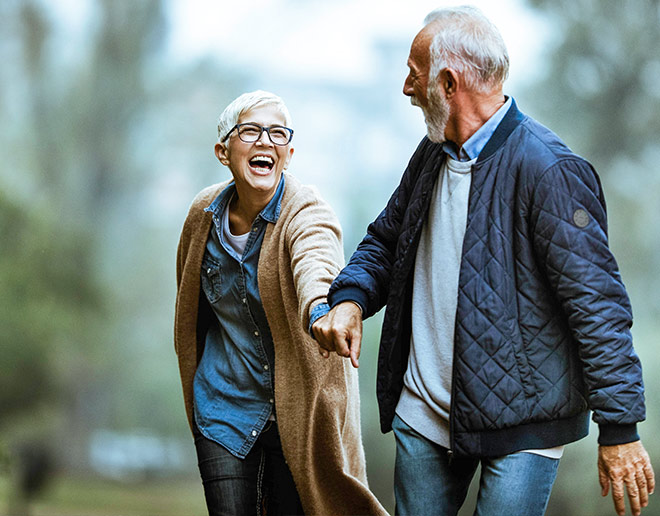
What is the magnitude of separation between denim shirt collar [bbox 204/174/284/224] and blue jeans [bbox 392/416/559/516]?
729 millimetres

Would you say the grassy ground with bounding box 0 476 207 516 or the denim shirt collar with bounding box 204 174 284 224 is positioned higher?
the denim shirt collar with bounding box 204 174 284 224

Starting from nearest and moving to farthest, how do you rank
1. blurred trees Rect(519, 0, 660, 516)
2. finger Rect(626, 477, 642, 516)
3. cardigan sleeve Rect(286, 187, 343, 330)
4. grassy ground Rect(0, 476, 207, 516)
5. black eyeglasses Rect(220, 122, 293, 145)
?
finger Rect(626, 477, 642, 516)
cardigan sleeve Rect(286, 187, 343, 330)
black eyeglasses Rect(220, 122, 293, 145)
blurred trees Rect(519, 0, 660, 516)
grassy ground Rect(0, 476, 207, 516)

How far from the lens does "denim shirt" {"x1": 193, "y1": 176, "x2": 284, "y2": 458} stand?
2.42 metres

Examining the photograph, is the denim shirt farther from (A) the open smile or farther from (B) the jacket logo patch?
(B) the jacket logo patch

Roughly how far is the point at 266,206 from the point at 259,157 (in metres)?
0.14

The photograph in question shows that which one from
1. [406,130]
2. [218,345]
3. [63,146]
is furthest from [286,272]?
[63,146]

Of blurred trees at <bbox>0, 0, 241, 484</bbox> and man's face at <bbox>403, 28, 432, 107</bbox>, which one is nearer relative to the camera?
man's face at <bbox>403, 28, 432, 107</bbox>

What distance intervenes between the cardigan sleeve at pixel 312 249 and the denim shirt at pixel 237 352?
0.09 meters

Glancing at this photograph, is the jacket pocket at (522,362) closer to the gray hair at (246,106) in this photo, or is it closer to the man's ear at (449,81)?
the man's ear at (449,81)

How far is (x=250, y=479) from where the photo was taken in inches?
95.7

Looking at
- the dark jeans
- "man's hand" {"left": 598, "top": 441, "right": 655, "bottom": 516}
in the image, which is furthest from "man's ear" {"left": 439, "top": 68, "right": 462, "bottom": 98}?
the dark jeans

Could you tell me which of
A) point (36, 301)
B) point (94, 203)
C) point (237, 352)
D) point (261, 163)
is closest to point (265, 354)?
point (237, 352)

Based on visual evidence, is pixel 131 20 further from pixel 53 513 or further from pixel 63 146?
pixel 53 513

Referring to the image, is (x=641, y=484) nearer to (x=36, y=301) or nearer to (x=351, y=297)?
(x=351, y=297)
